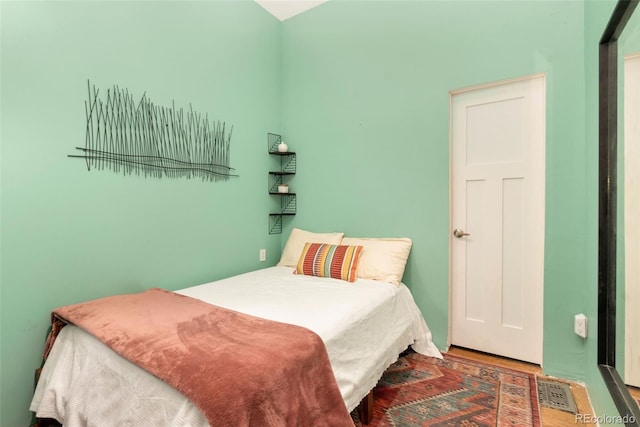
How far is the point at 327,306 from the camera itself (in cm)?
162

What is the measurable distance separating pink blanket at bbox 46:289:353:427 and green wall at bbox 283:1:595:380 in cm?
148

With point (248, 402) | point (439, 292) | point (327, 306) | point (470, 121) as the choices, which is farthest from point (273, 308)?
point (470, 121)

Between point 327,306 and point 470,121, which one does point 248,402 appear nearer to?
point 327,306

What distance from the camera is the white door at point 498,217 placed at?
2.04 meters

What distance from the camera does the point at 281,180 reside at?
3.08 m

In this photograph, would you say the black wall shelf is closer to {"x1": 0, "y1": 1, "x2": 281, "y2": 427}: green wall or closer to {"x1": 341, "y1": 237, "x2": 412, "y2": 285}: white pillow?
{"x1": 0, "y1": 1, "x2": 281, "y2": 427}: green wall

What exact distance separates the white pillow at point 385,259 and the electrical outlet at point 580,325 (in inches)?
42.2

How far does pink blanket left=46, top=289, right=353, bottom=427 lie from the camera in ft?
2.95

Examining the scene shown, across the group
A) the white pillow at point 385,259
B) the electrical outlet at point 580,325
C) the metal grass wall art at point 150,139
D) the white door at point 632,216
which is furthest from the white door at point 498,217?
the metal grass wall art at point 150,139

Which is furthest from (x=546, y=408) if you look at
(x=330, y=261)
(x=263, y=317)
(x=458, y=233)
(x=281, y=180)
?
(x=281, y=180)

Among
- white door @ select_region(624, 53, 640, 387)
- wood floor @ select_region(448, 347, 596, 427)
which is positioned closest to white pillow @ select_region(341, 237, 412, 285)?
wood floor @ select_region(448, 347, 596, 427)

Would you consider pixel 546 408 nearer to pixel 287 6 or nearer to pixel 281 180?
pixel 281 180

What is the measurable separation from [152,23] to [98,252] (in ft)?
5.01

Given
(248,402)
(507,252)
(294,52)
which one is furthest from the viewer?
(294,52)
